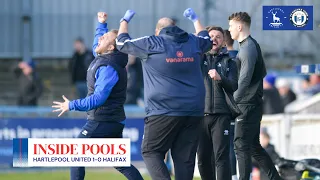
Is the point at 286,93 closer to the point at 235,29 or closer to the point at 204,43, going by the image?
the point at 235,29

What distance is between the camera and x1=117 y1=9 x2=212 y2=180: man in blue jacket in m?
9.24

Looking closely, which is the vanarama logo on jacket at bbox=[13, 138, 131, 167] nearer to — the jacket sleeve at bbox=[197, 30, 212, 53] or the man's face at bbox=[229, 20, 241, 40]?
the jacket sleeve at bbox=[197, 30, 212, 53]

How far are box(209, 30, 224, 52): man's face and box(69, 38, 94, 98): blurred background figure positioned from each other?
31.3ft

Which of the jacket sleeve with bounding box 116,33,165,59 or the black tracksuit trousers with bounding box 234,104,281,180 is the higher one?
the jacket sleeve with bounding box 116,33,165,59

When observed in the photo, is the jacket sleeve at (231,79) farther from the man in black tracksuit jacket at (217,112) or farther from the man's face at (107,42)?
the man's face at (107,42)

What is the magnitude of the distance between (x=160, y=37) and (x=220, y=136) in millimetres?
1639

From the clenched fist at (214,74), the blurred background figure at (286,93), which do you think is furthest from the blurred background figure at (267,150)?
the blurred background figure at (286,93)

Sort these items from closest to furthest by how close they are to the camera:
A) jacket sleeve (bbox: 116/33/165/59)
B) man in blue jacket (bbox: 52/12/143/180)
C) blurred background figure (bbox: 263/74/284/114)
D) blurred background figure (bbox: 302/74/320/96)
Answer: jacket sleeve (bbox: 116/33/165/59) → man in blue jacket (bbox: 52/12/143/180) → blurred background figure (bbox: 263/74/284/114) → blurred background figure (bbox: 302/74/320/96)

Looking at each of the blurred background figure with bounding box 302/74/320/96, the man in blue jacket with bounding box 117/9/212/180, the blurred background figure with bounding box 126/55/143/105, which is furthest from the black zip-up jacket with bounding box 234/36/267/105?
the blurred background figure with bounding box 302/74/320/96

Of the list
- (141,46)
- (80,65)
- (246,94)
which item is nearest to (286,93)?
(80,65)

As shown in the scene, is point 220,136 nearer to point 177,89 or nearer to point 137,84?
point 177,89

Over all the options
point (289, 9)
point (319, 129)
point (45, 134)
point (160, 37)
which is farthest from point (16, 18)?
point (160, 37)

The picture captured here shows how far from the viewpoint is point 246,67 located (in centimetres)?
1059

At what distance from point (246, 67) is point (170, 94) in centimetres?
161
